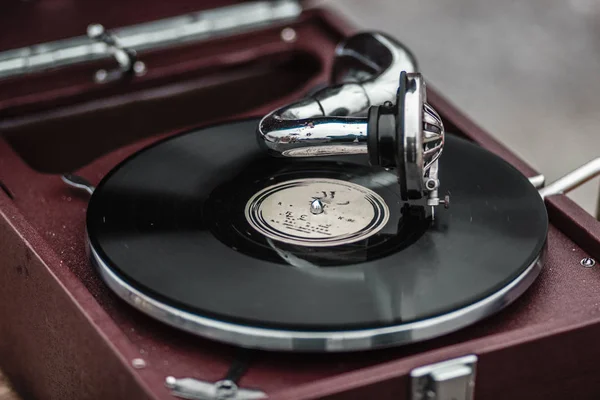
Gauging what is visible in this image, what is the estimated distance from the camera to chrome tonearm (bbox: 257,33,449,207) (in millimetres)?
931

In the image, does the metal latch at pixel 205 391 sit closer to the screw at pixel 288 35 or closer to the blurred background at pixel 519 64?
the screw at pixel 288 35

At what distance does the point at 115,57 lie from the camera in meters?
1.52

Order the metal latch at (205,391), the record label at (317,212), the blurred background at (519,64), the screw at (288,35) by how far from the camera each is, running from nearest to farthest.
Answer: the metal latch at (205,391)
the record label at (317,212)
the screw at (288,35)
the blurred background at (519,64)

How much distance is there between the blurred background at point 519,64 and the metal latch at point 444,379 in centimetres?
106

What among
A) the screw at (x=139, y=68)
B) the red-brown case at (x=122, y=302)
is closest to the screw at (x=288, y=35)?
the red-brown case at (x=122, y=302)

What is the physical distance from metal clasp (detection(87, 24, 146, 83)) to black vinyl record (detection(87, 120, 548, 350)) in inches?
13.3

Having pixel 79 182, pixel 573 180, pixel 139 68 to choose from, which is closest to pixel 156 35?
pixel 139 68

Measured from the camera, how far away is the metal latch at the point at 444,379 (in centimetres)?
85

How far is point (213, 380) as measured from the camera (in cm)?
87

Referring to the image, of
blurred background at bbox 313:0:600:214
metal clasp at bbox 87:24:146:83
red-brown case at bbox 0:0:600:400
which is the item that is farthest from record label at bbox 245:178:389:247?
blurred background at bbox 313:0:600:214

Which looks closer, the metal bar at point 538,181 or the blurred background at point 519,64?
the metal bar at point 538,181

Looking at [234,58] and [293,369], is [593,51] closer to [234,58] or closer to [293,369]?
[234,58]

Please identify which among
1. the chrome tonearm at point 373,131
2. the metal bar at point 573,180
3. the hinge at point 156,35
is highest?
the chrome tonearm at point 373,131

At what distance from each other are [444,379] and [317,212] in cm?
28
